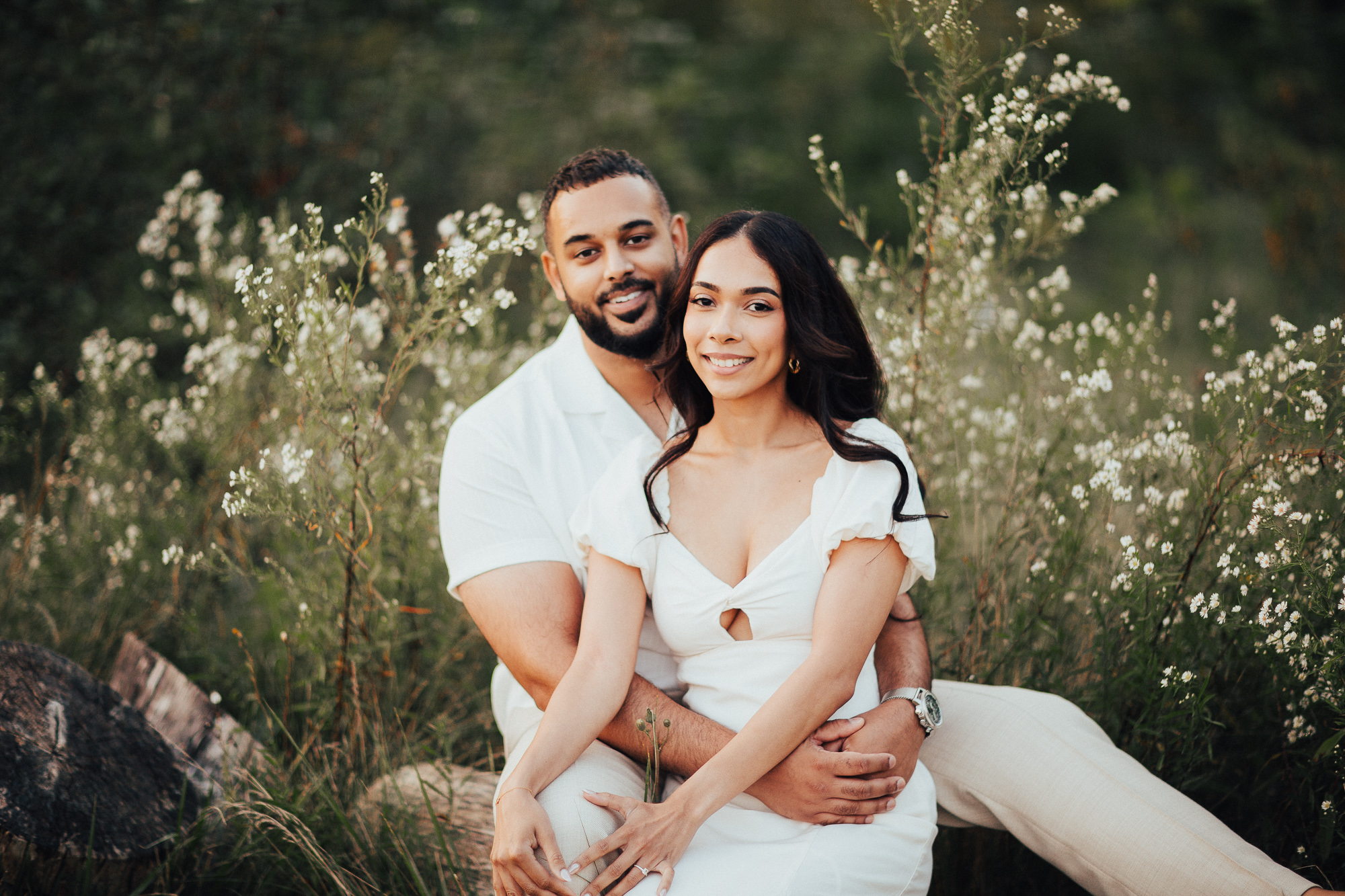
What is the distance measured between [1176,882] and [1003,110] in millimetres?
2104

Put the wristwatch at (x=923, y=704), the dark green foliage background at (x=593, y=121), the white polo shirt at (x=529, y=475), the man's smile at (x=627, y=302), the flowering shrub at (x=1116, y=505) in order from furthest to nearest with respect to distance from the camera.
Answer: the dark green foliage background at (x=593, y=121), the man's smile at (x=627, y=302), the white polo shirt at (x=529, y=475), the flowering shrub at (x=1116, y=505), the wristwatch at (x=923, y=704)

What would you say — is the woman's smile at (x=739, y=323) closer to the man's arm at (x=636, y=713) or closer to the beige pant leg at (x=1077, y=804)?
the man's arm at (x=636, y=713)

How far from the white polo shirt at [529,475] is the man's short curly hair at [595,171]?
0.52 meters

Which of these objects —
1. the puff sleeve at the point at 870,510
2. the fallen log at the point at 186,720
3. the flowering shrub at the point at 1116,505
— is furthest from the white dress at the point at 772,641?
the fallen log at the point at 186,720

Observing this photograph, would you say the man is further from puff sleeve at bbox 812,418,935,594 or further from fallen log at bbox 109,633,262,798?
fallen log at bbox 109,633,262,798

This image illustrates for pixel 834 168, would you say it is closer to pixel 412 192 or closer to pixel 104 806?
pixel 104 806

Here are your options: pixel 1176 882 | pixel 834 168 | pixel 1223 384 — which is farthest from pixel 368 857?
pixel 1223 384

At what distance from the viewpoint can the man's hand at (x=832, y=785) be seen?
87.0 inches

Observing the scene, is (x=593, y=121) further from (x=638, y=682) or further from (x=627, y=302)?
(x=638, y=682)

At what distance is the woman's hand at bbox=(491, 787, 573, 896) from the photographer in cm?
206

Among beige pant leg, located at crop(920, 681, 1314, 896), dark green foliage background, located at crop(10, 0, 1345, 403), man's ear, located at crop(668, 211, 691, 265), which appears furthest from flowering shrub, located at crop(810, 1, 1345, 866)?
dark green foliage background, located at crop(10, 0, 1345, 403)

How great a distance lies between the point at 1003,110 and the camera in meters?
2.91

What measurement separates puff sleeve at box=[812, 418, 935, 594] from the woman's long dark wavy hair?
0.02 meters

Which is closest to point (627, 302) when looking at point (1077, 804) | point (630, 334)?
point (630, 334)
